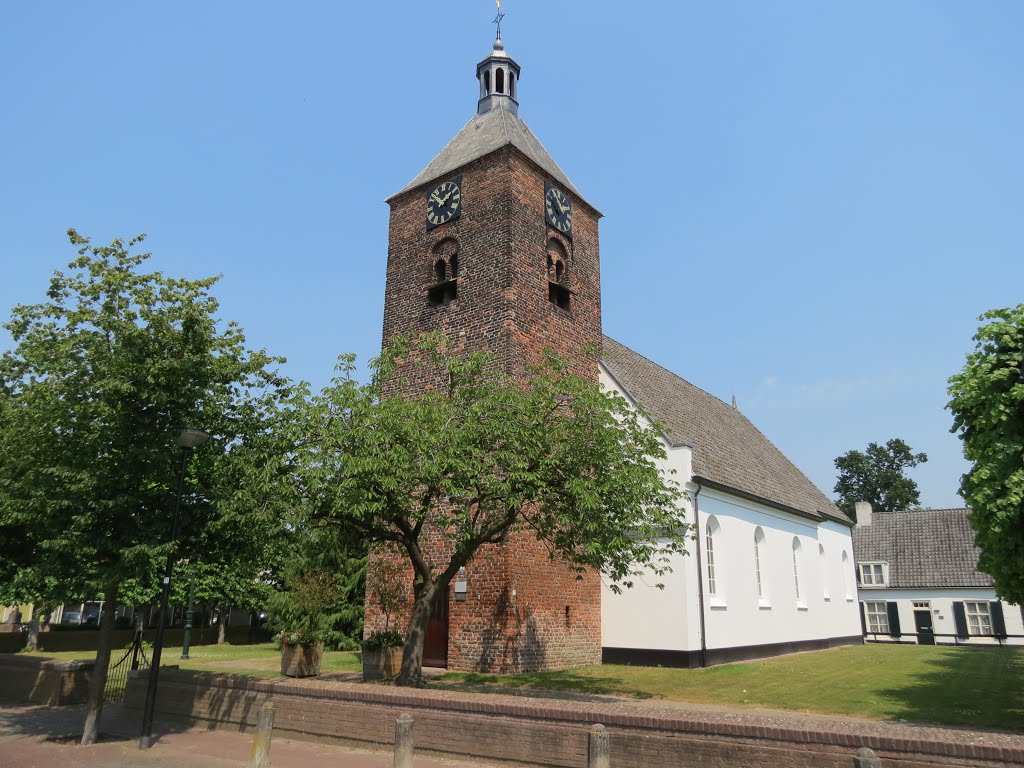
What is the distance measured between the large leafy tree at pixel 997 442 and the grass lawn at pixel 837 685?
8.18 feet

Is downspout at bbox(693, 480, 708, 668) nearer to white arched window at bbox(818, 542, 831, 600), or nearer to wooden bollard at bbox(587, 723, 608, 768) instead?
wooden bollard at bbox(587, 723, 608, 768)

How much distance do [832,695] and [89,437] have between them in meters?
14.8

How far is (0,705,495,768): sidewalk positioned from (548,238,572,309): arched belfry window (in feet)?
47.6

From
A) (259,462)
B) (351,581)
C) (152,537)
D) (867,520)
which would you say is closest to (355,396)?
(259,462)

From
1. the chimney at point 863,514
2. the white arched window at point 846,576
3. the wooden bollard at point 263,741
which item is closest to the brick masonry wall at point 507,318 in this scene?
the wooden bollard at point 263,741

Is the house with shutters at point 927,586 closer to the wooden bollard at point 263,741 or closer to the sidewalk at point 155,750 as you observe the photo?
the sidewalk at point 155,750

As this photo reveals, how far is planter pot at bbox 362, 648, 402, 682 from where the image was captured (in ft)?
53.8

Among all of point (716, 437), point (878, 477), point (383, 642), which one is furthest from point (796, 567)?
point (878, 477)

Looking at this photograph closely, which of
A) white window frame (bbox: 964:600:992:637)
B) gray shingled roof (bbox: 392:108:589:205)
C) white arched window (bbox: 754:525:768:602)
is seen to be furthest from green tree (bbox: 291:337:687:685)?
white window frame (bbox: 964:600:992:637)

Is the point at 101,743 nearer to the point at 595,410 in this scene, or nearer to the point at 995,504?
the point at 595,410

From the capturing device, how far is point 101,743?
11.6 m

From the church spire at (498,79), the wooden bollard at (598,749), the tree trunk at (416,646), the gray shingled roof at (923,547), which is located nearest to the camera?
the wooden bollard at (598,749)

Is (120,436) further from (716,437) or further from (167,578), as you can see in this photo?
(716,437)

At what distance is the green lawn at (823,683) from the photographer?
1282 cm
